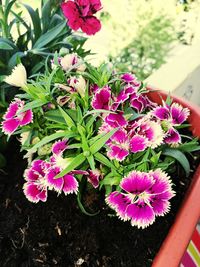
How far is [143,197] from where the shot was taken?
76 centimetres

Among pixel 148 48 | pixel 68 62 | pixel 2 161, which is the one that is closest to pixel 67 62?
pixel 68 62

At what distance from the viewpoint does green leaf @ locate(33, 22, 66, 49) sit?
1113 mm

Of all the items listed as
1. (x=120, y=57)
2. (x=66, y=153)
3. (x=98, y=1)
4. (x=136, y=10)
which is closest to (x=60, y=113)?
(x=66, y=153)

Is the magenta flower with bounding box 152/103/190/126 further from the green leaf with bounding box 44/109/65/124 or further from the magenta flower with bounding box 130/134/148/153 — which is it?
the green leaf with bounding box 44/109/65/124

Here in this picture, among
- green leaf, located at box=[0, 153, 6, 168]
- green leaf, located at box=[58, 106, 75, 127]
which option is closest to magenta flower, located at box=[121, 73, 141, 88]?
green leaf, located at box=[58, 106, 75, 127]

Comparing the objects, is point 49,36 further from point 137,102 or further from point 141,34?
point 141,34

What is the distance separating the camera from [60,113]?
2.95 ft

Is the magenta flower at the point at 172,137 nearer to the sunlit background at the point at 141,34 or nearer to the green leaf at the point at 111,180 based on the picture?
the green leaf at the point at 111,180

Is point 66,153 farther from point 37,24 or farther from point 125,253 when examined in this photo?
point 37,24

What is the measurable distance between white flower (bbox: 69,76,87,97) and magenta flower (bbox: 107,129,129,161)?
0.50ft

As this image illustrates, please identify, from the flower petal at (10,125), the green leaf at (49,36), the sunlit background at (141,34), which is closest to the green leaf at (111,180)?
the flower petal at (10,125)

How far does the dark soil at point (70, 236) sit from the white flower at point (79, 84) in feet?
0.97

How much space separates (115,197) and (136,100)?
10.3 inches

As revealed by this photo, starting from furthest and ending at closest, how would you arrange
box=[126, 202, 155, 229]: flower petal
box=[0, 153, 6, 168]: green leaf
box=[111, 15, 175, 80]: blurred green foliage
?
box=[111, 15, 175, 80]: blurred green foliage, box=[0, 153, 6, 168]: green leaf, box=[126, 202, 155, 229]: flower petal
